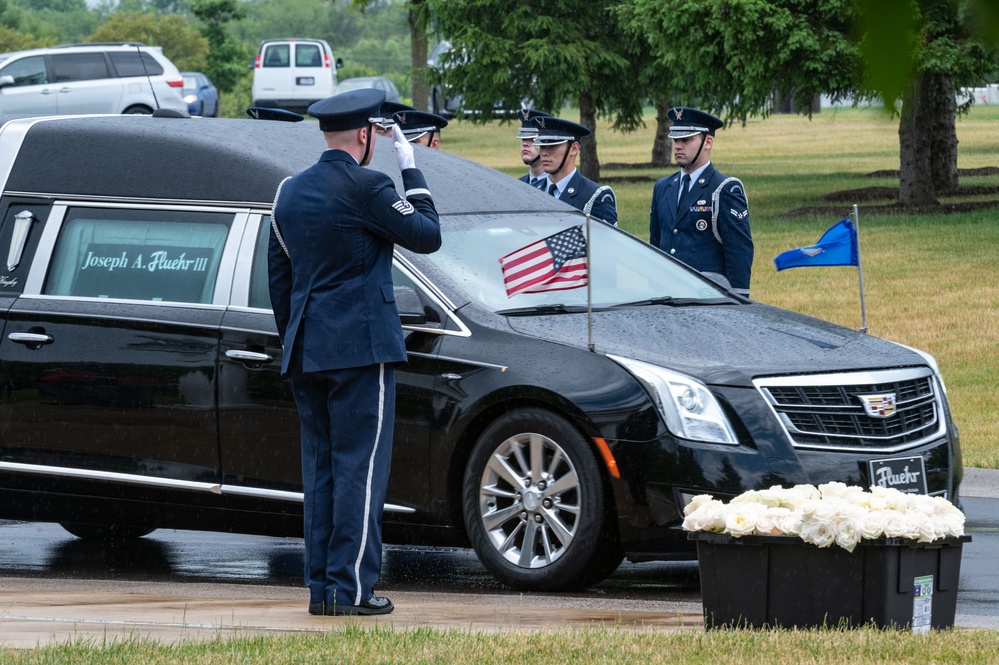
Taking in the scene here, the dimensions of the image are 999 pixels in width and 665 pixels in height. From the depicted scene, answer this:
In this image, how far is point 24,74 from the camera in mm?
31812

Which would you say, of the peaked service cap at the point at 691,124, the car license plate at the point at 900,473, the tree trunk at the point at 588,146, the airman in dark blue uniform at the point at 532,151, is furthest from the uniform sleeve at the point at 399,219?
the tree trunk at the point at 588,146

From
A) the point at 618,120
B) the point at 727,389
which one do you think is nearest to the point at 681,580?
the point at 727,389

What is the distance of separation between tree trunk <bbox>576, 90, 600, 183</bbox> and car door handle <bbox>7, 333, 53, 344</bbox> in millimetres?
26460

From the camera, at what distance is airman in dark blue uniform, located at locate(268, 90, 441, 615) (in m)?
5.71

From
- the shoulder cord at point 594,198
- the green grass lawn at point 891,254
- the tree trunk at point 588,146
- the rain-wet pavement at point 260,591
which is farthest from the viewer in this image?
the tree trunk at point 588,146

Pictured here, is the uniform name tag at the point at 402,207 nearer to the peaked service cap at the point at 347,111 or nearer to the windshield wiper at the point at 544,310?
the peaked service cap at the point at 347,111

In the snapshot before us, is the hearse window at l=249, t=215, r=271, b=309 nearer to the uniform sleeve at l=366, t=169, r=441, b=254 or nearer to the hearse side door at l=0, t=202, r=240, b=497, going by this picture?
the hearse side door at l=0, t=202, r=240, b=497

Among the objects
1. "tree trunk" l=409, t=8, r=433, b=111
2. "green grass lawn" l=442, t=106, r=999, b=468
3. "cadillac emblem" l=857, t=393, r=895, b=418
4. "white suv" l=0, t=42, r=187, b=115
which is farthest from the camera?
"tree trunk" l=409, t=8, r=433, b=111

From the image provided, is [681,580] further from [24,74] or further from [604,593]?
[24,74]

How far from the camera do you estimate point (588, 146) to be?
34188 millimetres

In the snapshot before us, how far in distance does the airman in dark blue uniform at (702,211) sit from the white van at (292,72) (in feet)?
132

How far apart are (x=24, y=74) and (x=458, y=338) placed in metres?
27.1

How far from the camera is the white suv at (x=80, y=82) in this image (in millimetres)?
31656

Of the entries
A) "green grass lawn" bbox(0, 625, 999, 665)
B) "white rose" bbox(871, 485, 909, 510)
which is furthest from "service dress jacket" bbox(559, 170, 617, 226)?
"green grass lawn" bbox(0, 625, 999, 665)
